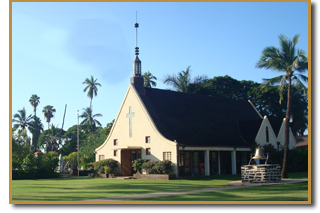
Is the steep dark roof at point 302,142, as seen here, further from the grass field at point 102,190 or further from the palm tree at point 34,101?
the palm tree at point 34,101

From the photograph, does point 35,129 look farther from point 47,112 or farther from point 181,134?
point 181,134

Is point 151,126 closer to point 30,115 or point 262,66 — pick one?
point 262,66

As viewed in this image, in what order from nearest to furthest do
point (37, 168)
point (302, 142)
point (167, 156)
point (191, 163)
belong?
point (167, 156), point (191, 163), point (37, 168), point (302, 142)

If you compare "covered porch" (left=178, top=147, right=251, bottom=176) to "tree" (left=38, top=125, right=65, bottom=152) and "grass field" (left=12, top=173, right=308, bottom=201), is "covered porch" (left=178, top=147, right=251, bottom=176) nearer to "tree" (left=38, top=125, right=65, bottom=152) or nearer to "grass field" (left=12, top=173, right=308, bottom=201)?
"grass field" (left=12, top=173, right=308, bottom=201)

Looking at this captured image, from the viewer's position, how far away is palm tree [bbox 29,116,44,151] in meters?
79.6

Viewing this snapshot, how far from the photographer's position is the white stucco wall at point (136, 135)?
32.2m

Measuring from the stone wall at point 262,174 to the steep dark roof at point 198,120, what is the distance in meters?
8.89

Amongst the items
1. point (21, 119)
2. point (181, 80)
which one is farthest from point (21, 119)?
point (181, 80)

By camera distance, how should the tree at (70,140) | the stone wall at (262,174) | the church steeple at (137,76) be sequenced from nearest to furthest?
the stone wall at (262,174), the church steeple at (137,76), the tree at (70,140)

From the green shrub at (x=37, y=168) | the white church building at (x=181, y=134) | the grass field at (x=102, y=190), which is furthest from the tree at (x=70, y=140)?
the grass field at (x=102, y=190)

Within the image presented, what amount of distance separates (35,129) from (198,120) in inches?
2115

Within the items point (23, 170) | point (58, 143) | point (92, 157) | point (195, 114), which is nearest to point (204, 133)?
point (195, 114)

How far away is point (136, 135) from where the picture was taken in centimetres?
3531

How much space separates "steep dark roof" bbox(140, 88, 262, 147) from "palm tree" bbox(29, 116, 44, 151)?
5001 cm
